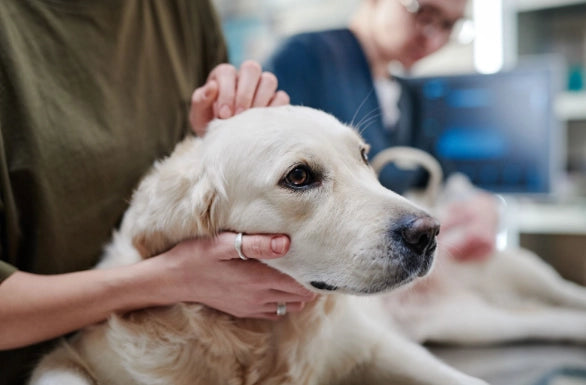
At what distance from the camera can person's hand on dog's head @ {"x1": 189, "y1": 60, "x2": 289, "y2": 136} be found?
0.83 m

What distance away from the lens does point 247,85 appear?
0.83m

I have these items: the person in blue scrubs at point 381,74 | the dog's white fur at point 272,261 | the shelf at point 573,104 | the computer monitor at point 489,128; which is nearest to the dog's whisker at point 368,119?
the person in blue scrubs at point 381,74

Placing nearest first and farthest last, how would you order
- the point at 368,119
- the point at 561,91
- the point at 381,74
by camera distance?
the point at 368,119, the point at 381,74, the point at 561,91

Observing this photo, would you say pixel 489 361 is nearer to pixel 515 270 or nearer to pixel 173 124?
pixel 515 270

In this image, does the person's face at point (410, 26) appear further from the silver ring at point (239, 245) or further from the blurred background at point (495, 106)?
the silver ring at point (239, 245)

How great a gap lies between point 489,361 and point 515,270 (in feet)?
1.56

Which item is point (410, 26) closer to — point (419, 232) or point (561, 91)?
point (419, 232)

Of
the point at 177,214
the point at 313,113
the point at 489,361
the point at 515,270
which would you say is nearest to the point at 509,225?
the point at 515,270

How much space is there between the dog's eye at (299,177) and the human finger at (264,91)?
0.19 m

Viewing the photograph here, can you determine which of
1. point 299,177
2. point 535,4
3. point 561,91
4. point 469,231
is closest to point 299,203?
point 299,177

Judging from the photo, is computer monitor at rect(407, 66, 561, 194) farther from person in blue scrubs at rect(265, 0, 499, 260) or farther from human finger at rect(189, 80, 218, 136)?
human finger at rect(189, 80, 218, 136)

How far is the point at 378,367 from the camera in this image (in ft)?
2.73

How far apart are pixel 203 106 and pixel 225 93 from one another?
0.18ft

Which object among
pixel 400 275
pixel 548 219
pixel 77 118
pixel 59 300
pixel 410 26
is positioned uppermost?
→ pixel 410 26
